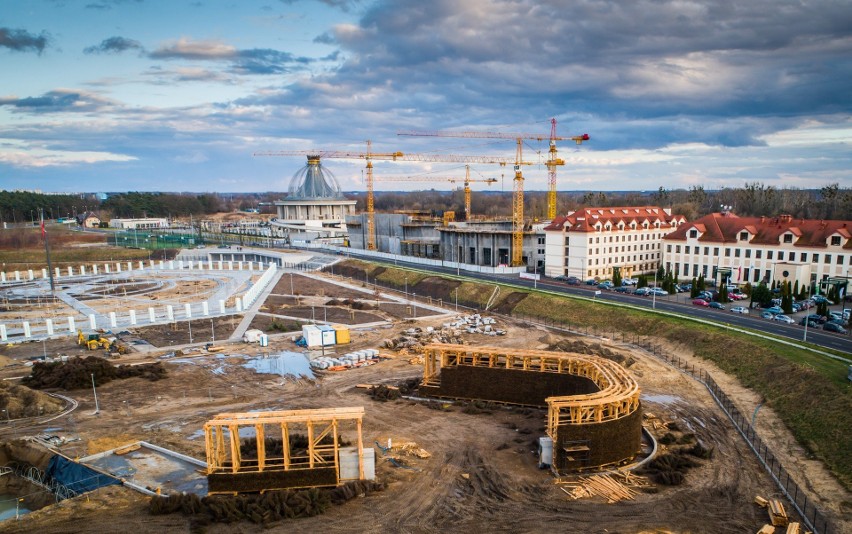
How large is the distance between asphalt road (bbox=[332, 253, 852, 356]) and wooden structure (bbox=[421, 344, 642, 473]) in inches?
830

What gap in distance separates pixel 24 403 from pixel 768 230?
72.5 metres

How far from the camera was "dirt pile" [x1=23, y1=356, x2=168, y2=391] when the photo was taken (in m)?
38.8

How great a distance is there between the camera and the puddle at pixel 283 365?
42406mm

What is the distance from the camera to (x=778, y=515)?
21609 mm

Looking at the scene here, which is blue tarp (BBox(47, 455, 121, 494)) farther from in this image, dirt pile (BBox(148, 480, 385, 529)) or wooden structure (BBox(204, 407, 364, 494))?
wooden structure (BBox(204, 407, 364, 494))

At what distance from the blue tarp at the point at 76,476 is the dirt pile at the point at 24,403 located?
8.34m

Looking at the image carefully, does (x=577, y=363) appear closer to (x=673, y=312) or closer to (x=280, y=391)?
(x=280, y=391)

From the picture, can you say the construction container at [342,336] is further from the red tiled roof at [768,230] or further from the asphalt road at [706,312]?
the red tiled roof at [768,230]

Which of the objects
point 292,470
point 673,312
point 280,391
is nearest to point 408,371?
point 280,391

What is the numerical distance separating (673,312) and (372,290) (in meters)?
39.4

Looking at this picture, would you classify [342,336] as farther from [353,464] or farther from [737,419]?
[737,419]

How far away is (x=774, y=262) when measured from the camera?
63156 mm

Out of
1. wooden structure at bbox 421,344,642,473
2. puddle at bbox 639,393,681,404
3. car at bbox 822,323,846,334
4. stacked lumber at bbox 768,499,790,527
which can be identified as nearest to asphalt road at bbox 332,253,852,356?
car at bbox 822,323,846,334

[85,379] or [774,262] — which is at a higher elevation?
[774,262]
